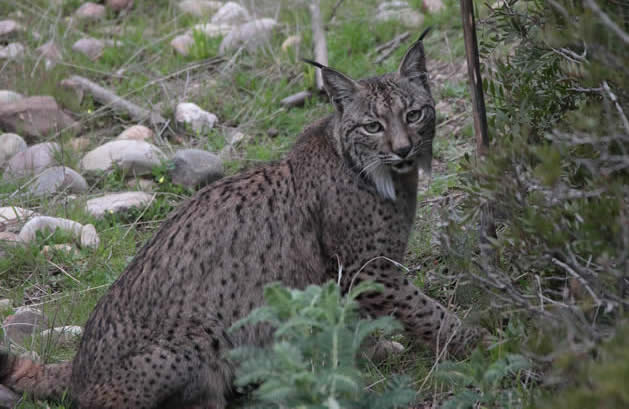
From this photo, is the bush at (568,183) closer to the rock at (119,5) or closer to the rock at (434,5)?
the rock at (434,5)

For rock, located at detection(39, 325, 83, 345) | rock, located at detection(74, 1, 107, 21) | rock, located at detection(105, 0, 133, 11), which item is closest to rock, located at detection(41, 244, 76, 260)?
rock, located at detection(39, 325, 83, 345)

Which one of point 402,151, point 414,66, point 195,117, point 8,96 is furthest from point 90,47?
point 402,151

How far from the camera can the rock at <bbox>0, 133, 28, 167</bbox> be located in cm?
686

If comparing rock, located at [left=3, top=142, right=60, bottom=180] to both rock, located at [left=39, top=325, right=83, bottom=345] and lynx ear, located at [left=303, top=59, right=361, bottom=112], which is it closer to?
rock, located at [left=39, top=325, right=83, bottom=345]

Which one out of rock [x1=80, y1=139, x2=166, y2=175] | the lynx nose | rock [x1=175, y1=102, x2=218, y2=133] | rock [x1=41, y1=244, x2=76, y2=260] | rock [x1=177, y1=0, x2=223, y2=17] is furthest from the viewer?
rock [x1=177, y1=0, x2=223, y2=17]

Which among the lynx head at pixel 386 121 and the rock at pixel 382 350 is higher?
the lynx head at pixel 386 121

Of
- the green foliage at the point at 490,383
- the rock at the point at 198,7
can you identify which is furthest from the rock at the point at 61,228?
the rock at the point at 198,7

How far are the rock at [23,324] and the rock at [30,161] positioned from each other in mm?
2044

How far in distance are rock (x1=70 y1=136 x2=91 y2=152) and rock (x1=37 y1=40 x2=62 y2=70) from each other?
1337mm

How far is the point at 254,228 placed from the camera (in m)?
4.15

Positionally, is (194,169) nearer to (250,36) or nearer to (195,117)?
(195,117)

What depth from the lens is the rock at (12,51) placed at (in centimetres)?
830

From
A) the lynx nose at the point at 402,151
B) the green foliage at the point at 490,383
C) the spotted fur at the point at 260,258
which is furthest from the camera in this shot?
the lynx nose at the point at 402,151

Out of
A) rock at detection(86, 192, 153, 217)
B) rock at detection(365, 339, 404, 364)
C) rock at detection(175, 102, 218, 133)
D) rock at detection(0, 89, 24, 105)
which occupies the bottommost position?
rock at detection(365, 339, 404, 364)
